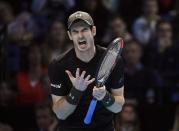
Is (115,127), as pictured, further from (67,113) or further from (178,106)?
(178,106)

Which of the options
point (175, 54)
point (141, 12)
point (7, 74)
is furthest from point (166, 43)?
point (7, 74)

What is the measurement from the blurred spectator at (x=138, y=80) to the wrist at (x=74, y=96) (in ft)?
10.9

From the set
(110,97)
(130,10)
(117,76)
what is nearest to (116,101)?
(110,97)

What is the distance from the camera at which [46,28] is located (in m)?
10.2

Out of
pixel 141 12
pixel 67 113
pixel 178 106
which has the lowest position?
pixel 178 106

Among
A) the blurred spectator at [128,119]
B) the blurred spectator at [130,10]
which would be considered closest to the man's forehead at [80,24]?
the blurred spectator at [128,119]

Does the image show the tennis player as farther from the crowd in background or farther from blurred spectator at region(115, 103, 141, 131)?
blurred spectator at region(115, 103, 141, 131)

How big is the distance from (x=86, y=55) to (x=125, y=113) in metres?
2.78

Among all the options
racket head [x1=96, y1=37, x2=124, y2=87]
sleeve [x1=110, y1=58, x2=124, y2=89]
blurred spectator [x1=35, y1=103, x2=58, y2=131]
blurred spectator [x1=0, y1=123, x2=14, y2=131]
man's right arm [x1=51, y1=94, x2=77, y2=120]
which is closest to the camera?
racket head [x1=96, y1=37, x2=124, y2=87]

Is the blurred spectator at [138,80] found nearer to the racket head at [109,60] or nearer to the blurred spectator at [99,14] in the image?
the blurred spectator at [99,14]

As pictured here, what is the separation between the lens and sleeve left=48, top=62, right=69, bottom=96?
5953 mm

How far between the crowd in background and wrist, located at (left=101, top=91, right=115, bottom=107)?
2187 millimetres

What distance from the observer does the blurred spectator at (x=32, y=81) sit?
9.05 meters

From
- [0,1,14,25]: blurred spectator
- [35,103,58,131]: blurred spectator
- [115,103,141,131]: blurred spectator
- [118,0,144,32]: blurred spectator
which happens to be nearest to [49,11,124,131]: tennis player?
[115,103,141,131]: blurred spectator
